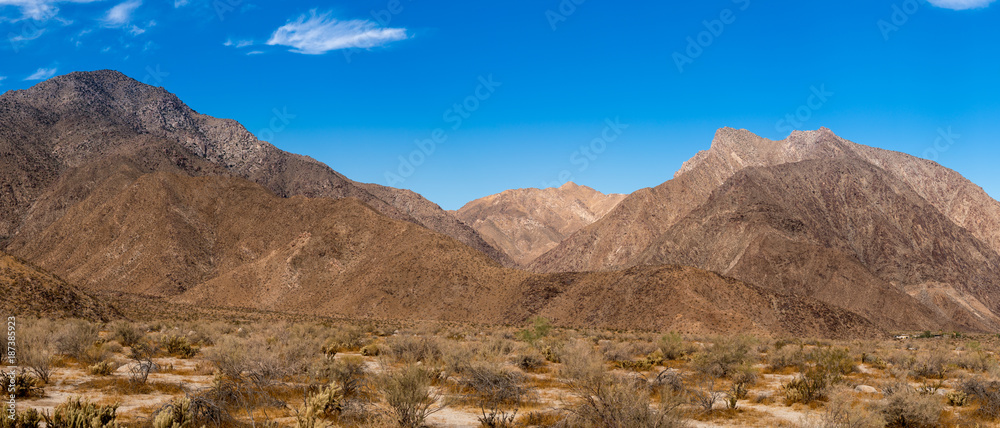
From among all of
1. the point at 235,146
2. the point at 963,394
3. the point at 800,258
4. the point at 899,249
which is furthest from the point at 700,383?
the point at 235,146

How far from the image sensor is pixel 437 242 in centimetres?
8562

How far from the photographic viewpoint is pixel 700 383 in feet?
63.3

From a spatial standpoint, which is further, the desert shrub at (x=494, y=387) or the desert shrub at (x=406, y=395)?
the desert shrub at (x=494, y=387)

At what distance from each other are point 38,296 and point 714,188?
5763 inches

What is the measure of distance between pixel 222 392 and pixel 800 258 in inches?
4115

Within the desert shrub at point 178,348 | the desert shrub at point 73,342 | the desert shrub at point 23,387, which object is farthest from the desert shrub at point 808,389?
the desert shrub at point 73,342

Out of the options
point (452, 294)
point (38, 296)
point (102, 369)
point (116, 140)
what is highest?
point (116, 140)

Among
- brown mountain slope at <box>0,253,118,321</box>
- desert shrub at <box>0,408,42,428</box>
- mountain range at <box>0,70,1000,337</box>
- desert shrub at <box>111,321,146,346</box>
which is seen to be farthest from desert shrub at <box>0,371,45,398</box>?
mountain range at <box>0,70,1000,337</box>

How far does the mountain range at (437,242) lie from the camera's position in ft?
216

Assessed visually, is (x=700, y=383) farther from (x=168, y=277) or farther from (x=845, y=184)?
(x=845, y=184)

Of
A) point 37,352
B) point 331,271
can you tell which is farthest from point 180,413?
point 331,271

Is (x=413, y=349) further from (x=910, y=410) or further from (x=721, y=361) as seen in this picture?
(x=910, y=410)

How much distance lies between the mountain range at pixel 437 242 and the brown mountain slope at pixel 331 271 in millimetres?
288

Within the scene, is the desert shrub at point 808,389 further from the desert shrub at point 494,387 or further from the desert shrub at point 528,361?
the desert shrub at point 528,361
